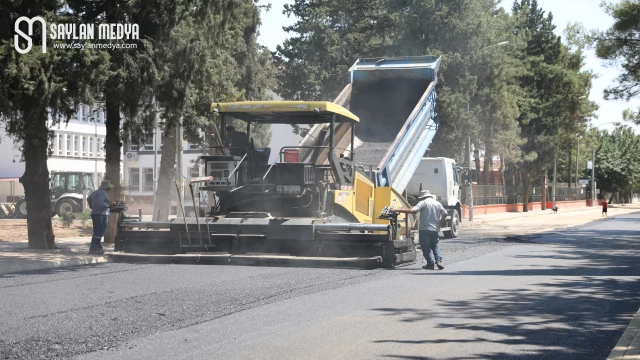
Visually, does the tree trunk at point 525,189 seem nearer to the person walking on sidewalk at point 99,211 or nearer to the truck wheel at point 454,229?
the truck wheel at point 454,229

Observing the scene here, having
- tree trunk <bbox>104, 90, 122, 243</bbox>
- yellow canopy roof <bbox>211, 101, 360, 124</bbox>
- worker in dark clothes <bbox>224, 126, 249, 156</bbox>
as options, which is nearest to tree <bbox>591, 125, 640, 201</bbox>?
→ tree trunk <bbox>104, 90, 122, 243</bbox>

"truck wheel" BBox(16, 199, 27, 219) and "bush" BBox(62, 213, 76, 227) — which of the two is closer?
"bush" BBox(62, 213, 76, 227)

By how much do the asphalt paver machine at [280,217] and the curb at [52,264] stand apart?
0.67 m

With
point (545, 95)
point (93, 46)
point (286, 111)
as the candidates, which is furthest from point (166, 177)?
point (545, 95)

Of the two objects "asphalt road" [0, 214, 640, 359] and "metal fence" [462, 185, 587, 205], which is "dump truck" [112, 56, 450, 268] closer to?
"asphalt road" [0, 214, 640, 359]

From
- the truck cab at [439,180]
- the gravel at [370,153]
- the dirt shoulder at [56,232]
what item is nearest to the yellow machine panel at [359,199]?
the gravel at [370,153]

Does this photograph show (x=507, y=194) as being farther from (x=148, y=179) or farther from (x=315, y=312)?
(x=315, y=312)

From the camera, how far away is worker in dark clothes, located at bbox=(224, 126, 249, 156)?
50.1ft

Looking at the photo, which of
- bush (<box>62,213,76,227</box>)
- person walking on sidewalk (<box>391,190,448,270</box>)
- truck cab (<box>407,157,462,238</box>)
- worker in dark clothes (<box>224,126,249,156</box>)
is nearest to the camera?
person walking on sidewalk (<box>391,190,448,270</box>)

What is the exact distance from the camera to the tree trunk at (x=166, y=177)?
73.3 feet

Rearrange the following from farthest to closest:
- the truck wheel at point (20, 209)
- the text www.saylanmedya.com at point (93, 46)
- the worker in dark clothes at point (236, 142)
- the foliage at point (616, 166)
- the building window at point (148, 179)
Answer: the foliage at point (616, 166), the building window at point (148, 179), the truck wheel at point (20, 209), the worker in dark clothes at point (236, 142), the text www.saylanmedya.com at point (93, 46)

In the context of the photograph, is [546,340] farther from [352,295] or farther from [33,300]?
[33,300]

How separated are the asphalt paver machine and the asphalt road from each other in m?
0.37

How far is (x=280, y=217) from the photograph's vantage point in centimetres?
1462
